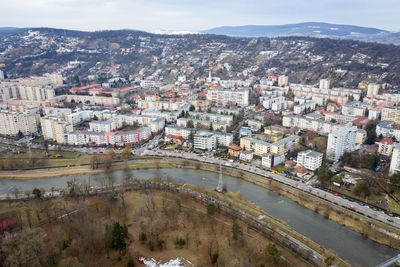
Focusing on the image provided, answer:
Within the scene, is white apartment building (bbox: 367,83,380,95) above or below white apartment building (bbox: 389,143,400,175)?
above

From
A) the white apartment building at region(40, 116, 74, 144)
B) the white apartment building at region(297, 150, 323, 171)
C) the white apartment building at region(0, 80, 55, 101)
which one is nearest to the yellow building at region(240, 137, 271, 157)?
the white apartment building at region(297, 150, 323, 171)

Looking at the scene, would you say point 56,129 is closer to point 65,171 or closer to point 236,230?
point 65,171

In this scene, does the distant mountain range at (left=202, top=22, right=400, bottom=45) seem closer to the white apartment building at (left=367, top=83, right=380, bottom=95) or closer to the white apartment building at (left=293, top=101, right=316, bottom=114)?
the white apartment building at (left=367, top=83, right=380, bottom=95)

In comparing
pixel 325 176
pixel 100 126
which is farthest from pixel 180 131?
pixel 325 176

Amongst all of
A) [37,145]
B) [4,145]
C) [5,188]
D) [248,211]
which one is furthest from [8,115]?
[248,211]

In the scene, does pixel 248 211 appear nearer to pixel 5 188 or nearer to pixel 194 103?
pixel 5 188
